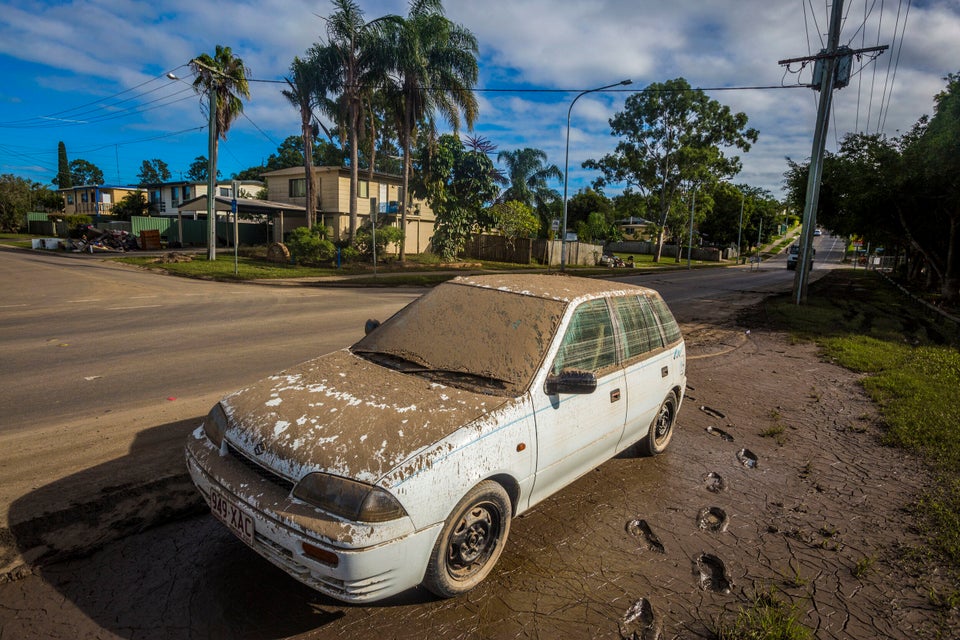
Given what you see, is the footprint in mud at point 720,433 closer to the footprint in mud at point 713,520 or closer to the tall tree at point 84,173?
the footprint in mud at point 713,520

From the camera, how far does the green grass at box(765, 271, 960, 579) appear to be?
12.6 feet

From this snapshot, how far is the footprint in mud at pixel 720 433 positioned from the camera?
211 inches

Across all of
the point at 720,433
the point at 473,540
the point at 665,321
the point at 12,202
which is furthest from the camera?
the point at 12,202

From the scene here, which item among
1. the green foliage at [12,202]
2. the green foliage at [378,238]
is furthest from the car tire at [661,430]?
the green foliage at [12,202]

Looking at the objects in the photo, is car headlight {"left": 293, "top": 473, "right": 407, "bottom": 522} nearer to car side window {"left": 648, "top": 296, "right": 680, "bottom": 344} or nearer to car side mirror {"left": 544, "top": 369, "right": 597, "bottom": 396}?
car side mirror {"left": 544, "top": 369, "right": 597, "bottom": 396}

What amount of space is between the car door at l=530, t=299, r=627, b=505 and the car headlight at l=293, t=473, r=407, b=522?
1.05m

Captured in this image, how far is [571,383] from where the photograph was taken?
310 centimetres

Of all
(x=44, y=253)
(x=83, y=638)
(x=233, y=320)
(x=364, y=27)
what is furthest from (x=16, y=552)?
(x=44, y=253)

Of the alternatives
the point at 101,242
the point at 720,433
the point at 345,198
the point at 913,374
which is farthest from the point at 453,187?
the point at 720,433

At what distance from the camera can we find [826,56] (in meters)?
15.2

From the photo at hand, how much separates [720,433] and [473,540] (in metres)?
3.76

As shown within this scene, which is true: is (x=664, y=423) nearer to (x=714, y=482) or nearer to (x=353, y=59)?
(x=714, y=482)

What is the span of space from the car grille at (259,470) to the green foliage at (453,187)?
27285 millimetres

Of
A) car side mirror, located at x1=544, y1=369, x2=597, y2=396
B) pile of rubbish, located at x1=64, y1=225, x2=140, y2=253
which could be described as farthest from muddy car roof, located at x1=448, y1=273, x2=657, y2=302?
pile of rubbish, located at x1=64, y1=225, x2=140, y2=253
